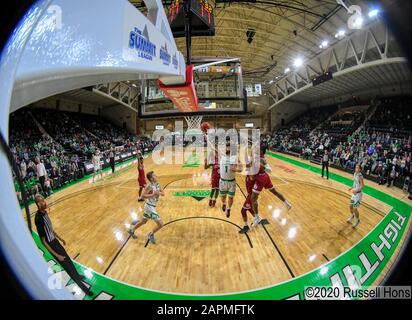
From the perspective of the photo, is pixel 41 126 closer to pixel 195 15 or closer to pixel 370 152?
pixel 195 15

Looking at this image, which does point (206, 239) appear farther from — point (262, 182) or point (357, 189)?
point (357, 189)

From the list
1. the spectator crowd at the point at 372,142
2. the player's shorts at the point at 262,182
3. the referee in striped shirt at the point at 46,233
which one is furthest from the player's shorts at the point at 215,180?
the spectator crowd at the point at 372,142

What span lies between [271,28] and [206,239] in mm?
14979

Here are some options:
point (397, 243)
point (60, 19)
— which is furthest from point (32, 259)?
point (397, 243)

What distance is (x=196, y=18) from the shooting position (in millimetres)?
3340

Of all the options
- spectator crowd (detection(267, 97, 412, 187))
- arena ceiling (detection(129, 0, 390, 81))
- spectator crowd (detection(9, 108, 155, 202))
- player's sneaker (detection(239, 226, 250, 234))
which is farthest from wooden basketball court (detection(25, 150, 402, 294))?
arena ceiling (detection(129, 0, 390, 81))

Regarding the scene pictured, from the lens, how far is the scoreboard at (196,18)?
3306mm

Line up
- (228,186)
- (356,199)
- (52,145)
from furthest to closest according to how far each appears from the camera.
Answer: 1. (52,145)
2. (228,186)
3. (356,199)

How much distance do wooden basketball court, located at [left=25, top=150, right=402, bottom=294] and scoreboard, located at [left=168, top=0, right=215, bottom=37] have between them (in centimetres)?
436

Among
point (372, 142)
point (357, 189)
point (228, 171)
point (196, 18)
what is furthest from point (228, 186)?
point (372, 142)

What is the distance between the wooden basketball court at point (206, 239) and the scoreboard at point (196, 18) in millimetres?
4360

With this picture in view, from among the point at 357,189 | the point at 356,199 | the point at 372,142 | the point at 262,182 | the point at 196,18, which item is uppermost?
the point at 196,18

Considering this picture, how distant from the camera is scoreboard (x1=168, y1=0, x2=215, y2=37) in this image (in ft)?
10.8

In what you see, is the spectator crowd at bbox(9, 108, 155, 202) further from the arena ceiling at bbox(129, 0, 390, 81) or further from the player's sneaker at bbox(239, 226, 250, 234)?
the arena ceiling at bbox(129, 0, 390, 81)
